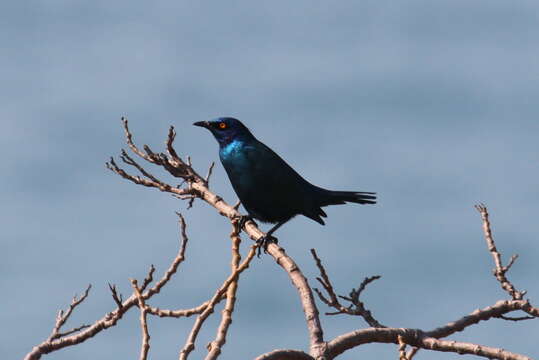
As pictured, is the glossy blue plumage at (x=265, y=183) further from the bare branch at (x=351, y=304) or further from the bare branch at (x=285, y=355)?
the bare branch at (x=285, y=355)

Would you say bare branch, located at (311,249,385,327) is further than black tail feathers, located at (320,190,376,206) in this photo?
No

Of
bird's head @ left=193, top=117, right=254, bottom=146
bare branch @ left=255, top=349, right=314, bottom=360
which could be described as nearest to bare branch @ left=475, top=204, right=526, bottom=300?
bare branch @ left=255, top=349, right=314, bottom=360

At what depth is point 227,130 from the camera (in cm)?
940

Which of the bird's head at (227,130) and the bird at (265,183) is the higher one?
the bird's head at (227,130)

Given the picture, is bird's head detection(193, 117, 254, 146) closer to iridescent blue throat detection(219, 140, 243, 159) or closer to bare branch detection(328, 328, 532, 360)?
iridescent blue throat detection(219, 140, 243, 159)

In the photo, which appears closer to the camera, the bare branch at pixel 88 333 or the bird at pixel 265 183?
the bare branch at pixel 88 333

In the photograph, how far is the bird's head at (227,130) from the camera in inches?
368

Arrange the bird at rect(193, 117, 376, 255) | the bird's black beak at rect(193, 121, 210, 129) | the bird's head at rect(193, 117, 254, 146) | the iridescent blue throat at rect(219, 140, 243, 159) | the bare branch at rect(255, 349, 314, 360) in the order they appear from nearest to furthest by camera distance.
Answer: the bare branch at rect(255, 349, 314, 360) < the bird at rect(193, 117, 376, 255) < the iridescent blue throat at rect(219, 140, 243, 159) < the bird's head at rect(193, 117, 254, 146) < the bird's black beak at rect(193, 121, 210, 129)

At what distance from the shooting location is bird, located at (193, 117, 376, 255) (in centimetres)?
883

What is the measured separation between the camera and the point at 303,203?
9.04m

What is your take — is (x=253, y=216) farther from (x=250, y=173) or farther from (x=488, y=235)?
(x=488, y=235)

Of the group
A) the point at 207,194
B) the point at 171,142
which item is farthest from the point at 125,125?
the point at 207,194

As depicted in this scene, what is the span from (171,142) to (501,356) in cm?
416

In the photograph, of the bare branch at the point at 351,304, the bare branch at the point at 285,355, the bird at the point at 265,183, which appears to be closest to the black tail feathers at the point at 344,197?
the bird at the point at 265,183
